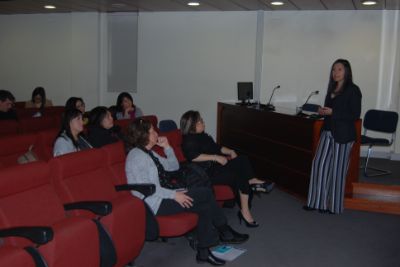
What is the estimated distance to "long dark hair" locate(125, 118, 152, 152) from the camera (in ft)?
14.0

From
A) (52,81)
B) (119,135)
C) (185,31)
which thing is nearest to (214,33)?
(185,31)

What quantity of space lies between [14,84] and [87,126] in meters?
6.82

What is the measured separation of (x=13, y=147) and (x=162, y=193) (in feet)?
5.12

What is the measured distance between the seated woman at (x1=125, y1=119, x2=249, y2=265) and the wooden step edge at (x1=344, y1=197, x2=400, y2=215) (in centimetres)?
239

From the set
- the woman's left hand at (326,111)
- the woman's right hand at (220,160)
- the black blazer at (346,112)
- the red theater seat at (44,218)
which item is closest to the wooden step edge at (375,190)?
the black blazer at (346,112)

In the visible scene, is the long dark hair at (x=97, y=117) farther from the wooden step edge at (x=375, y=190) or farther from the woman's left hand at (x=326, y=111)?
the wooden step edge at (x=375, y=190)

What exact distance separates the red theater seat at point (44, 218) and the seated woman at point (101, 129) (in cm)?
202

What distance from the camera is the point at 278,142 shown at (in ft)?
22.3

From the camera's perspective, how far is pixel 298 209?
604 centimetres

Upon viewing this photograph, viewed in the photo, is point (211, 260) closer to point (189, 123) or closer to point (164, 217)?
point (164, 217)

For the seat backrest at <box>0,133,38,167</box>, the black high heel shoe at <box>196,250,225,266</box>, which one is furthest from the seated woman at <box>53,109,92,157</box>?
the black high heel shoe at <box>196,250,225,266</box>

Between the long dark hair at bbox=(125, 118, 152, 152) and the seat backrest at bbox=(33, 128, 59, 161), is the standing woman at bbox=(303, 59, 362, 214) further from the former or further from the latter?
the seat backrest at bbox=(33, 128, 59, 161)

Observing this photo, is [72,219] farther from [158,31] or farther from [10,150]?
[158,31]

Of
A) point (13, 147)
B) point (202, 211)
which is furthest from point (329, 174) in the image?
point (13, 147)
